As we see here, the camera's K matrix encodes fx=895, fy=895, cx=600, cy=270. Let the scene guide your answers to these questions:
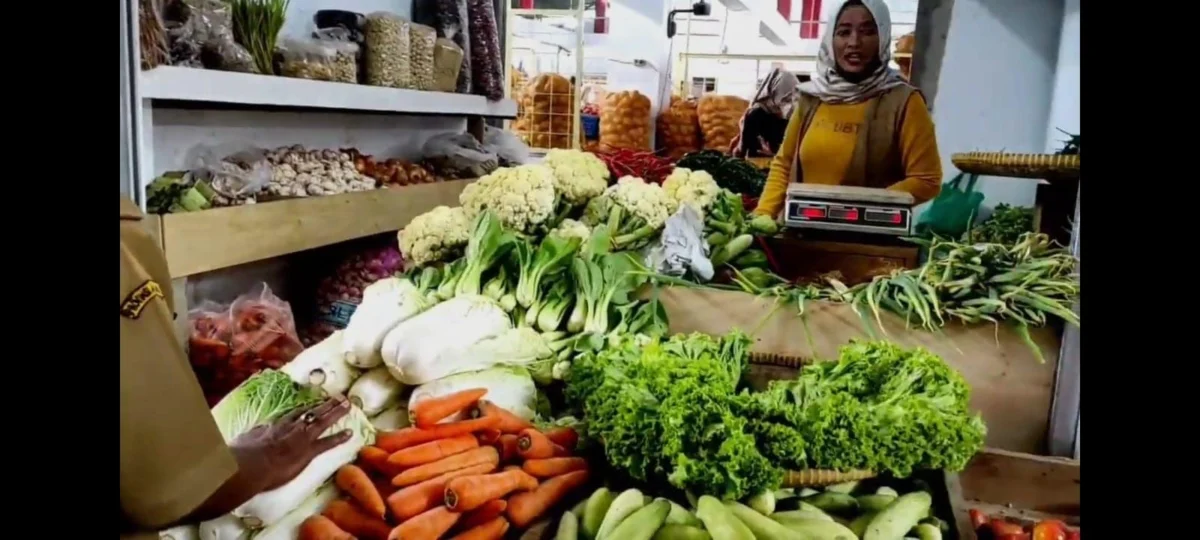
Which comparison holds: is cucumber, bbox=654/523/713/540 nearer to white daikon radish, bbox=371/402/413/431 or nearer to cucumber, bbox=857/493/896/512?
cucumber, bbox=857/493/896/512

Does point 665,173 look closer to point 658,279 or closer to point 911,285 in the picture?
point 658,279

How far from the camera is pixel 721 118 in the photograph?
889 cm

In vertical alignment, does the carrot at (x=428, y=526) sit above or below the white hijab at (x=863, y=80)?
below

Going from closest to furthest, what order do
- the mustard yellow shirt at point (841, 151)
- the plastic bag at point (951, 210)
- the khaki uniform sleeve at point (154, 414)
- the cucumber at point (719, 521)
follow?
the khaki uniform sleeve at point (154, 414), the cucumber at point (719, 521), the mustard yellow shirt at point (841, 151), the plastic bag at point (951, 210)

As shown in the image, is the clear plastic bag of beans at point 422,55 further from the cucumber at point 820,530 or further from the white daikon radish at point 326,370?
the cucumber at point 820,530

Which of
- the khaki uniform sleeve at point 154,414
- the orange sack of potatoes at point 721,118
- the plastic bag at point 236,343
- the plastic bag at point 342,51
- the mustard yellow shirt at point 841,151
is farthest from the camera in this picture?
the orange sack of potatoes at point 721,118

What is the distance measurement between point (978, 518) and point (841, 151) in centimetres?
235

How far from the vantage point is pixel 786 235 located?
2.94 m

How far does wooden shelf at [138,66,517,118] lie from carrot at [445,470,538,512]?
166 centimetres

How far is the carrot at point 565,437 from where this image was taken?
1816 millimetres

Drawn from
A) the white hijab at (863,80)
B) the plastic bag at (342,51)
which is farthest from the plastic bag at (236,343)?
the white hijab at (863,80)

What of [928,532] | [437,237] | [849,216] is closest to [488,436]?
[928,532]

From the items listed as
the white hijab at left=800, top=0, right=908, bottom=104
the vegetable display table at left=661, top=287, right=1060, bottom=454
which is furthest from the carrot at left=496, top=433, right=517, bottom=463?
the white hijab at left=800, top=0, right=908, bottom=104

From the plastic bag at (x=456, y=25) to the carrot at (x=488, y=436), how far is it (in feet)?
9.65
